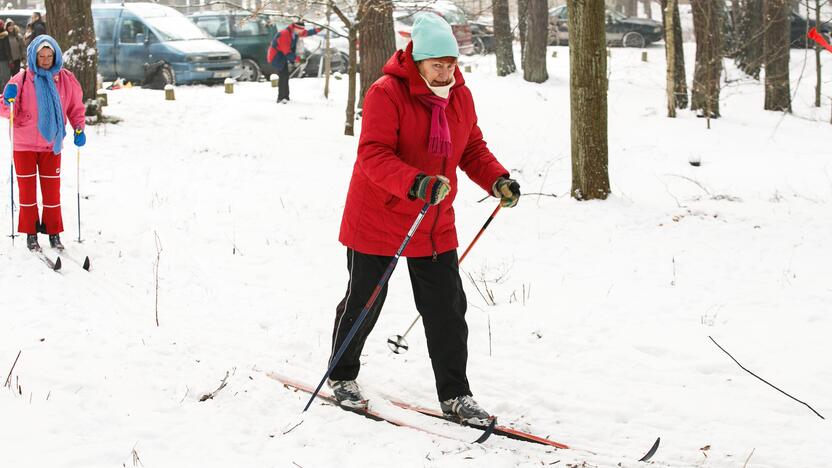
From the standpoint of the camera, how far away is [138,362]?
4.93m

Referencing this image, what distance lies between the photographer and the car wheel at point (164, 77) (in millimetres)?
18641

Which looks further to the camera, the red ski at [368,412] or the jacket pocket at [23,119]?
the jacket pocket at [23,119]

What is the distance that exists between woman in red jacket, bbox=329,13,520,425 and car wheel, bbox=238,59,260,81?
56.2ft

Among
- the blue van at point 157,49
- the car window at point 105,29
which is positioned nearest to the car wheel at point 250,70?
the blue van at point 157,49

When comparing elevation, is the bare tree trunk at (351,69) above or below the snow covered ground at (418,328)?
above

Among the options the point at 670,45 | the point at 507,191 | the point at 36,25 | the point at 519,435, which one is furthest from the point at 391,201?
the point at 36,25

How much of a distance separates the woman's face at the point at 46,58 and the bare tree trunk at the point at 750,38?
18591 millimetres

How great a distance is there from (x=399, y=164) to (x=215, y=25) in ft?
63.5

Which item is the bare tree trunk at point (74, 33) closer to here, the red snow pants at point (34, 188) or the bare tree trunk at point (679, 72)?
the red snow pants at point (34, 188)

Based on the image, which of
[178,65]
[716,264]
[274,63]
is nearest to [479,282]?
[716,264]

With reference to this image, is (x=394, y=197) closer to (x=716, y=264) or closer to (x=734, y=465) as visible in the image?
(x=734, y=465)

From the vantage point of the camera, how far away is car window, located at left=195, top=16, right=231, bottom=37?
21547 millimetres

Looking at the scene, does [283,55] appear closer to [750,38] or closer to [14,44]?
[14,44]

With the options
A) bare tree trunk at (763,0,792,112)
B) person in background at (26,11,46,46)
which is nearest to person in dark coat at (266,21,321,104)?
person in background at (26,11,46,46)
